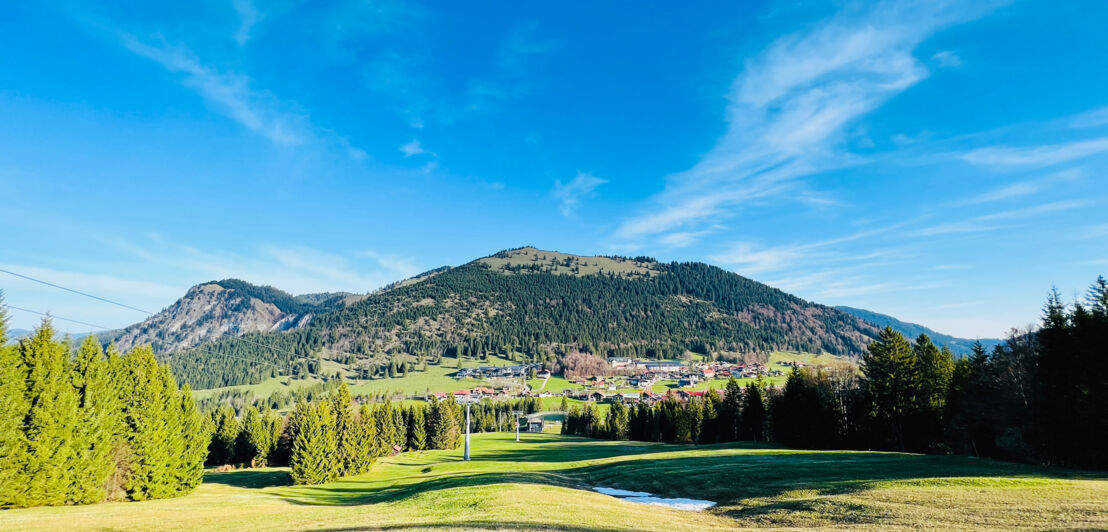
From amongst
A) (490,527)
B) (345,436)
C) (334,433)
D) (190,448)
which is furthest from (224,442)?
(490,527)

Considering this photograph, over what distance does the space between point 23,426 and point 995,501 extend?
168ft

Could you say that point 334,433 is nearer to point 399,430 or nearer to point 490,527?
point 399,430

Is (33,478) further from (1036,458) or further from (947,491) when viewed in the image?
(1036,458)

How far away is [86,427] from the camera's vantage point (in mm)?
31750

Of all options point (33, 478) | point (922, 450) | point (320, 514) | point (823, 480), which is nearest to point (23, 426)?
point (33, 478)

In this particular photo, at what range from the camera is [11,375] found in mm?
27234

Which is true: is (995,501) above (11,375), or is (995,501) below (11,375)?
below

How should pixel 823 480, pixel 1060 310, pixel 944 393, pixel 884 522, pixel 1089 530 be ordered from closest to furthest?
pixel 1089 530 → pixel 884 522 → pixel 823 480 → pixel 1060 310 → pixel 944 393

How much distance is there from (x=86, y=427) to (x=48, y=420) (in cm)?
318

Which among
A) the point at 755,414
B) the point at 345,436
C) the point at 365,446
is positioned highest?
the point at 755,414

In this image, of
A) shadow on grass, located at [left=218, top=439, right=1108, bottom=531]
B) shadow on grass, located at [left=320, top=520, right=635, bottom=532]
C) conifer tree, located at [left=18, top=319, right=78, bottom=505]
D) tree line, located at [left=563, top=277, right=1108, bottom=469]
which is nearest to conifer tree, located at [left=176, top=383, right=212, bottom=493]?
shadow on grass, located at [left=218, top=439, right=1108, bottom=531]

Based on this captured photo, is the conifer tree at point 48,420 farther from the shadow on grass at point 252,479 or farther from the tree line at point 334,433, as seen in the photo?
the shadow on grass at point 252,479

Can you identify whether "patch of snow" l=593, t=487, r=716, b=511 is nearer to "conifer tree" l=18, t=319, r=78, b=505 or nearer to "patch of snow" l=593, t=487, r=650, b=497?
"patch of snow" l=593, t=487, r=650, b=497

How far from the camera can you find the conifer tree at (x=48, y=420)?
2806 cm
